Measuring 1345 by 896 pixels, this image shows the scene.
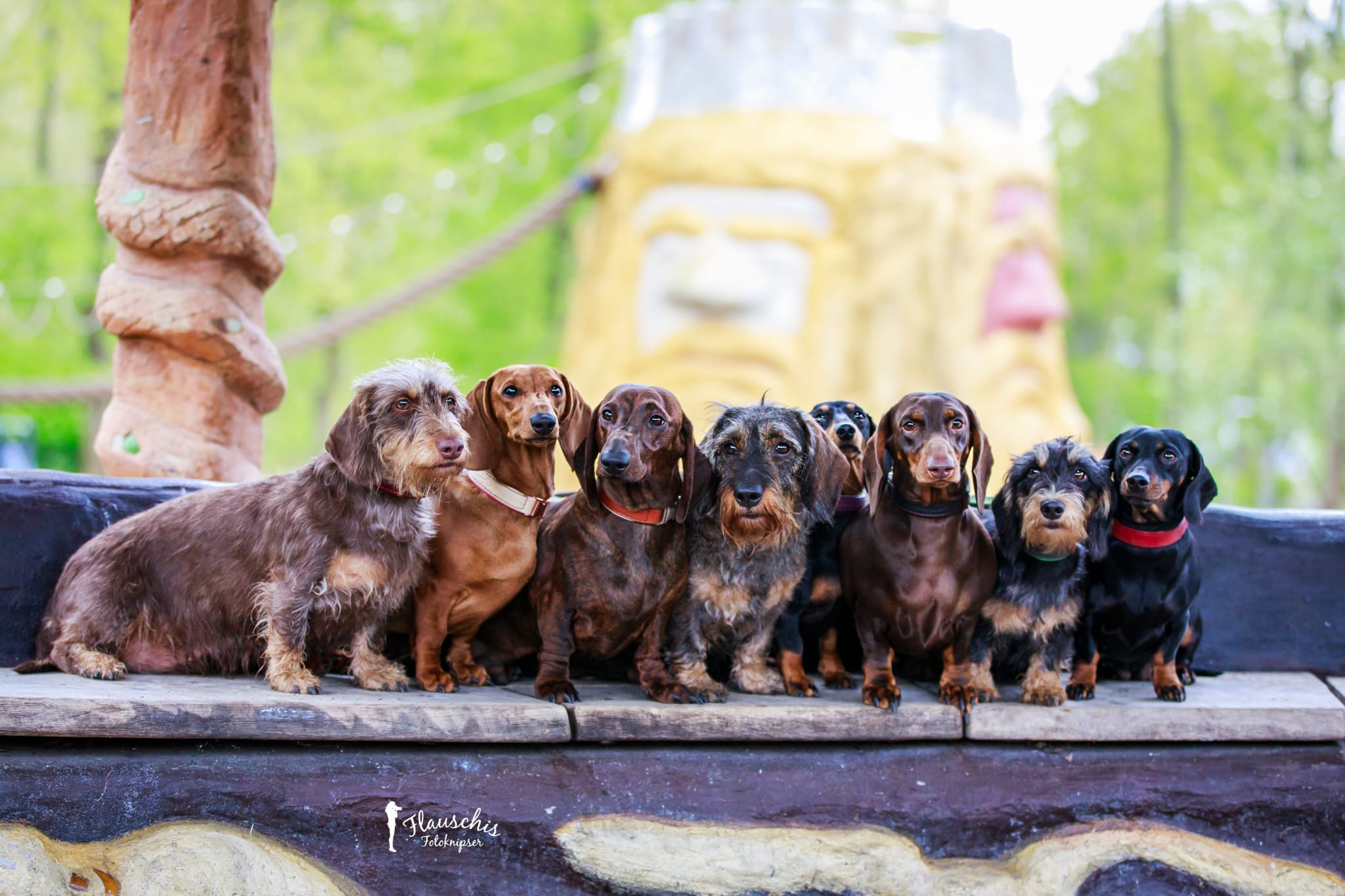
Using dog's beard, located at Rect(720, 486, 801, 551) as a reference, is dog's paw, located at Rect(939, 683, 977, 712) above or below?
below

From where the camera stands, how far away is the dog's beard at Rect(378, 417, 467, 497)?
12.2 feet

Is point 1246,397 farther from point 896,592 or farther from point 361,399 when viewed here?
point 361,399

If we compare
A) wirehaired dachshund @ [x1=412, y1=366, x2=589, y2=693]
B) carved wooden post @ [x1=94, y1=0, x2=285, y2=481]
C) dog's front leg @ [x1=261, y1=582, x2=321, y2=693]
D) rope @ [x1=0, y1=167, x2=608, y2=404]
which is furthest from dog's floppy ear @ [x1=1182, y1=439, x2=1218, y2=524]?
rope @ [x1=0, y1=167, x2=608, y2=404]

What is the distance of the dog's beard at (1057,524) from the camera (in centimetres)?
392

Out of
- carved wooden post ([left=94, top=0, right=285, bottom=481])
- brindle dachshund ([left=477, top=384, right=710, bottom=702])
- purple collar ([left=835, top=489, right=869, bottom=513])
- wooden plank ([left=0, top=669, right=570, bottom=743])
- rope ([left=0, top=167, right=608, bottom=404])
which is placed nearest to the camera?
wooden plank ([left=0, top=669, right=570, bottom=743])

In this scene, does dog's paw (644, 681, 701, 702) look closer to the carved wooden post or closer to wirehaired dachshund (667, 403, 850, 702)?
wirehaired dachshund (667, 403, 850, 702)

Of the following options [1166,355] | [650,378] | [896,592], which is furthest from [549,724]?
[1166,355]

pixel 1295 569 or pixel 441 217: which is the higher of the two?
pixel 441 217

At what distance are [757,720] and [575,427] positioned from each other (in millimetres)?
1170

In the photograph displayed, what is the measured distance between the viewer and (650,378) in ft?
41.2

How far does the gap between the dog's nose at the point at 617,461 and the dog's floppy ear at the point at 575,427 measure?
26 cm

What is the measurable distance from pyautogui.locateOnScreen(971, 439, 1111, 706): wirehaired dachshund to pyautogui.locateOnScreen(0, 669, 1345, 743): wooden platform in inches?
5.9

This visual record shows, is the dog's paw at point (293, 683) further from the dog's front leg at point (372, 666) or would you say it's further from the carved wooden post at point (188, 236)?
the carved wooden post at point (188, 236)

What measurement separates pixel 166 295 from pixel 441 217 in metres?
12.5
